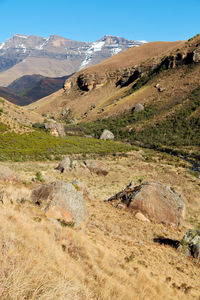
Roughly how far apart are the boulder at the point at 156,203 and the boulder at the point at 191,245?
300 centimetres

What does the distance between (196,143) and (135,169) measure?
23582mm

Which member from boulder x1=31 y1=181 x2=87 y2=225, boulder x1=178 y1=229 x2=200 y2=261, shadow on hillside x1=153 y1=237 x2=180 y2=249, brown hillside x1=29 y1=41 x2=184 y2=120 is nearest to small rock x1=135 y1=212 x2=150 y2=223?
shadow on hillside x1=153 y1=237 x2=180 y2=249

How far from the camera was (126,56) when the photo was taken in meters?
135

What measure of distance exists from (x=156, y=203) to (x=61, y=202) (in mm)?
8067

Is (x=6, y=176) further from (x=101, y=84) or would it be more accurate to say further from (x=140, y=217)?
(x=101, y=84)

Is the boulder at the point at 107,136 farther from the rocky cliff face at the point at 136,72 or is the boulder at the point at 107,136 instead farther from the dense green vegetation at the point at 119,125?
the rocky cliff face at the point at 136,72

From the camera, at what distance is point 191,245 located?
481 inches

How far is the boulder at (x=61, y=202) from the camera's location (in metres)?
10.5

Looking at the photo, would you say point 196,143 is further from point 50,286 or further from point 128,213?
point 50,286

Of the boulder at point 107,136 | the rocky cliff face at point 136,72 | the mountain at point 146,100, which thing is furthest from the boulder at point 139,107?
the rocky cliff face at point 136,72

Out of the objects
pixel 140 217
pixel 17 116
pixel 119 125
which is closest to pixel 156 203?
pixel 140 217

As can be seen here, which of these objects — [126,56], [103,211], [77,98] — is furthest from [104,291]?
[126,56]

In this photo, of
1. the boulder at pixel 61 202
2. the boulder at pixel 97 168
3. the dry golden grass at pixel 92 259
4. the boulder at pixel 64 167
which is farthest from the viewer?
the boulder at pixel 97 168

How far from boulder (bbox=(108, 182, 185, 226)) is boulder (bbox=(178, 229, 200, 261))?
3001mm
